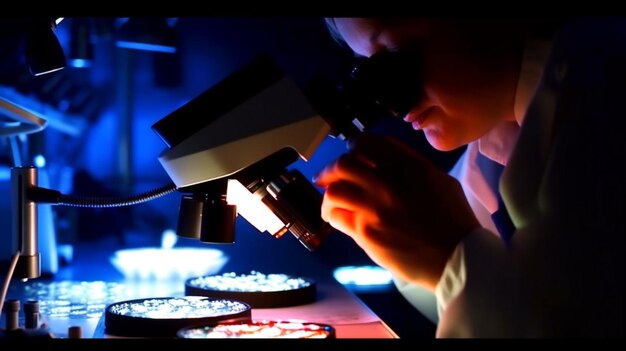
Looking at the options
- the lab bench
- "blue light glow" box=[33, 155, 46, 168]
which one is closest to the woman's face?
the lab bench

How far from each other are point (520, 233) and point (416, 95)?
301 millimetres

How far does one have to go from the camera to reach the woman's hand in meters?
0.96

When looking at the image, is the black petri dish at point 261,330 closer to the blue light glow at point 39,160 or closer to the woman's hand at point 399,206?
the woman's hand at point 399,206

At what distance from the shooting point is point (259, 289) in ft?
4.66

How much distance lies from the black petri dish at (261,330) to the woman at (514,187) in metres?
0.13

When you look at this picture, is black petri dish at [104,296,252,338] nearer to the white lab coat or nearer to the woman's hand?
the woman's hand

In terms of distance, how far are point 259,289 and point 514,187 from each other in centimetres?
64

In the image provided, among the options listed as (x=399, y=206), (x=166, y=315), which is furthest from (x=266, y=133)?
(x=166, y=315)

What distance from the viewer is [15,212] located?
4.04ft

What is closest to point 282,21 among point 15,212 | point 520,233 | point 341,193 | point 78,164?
point 78,164

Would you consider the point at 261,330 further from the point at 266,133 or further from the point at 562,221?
the point at 562,221

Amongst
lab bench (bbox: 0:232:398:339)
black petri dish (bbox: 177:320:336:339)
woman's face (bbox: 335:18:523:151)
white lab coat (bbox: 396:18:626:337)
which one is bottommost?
lab bench (bbox: 0:232:398:339)

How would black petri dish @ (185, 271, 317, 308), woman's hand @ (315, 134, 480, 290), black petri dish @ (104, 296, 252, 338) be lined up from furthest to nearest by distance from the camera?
black petri dish @ (185, 271, 317, 308) < black petri dish @ (104, 296, 252, 338) < woman's hand @ (315, 134, 480, 290)

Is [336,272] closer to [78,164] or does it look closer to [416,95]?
[78,164]
